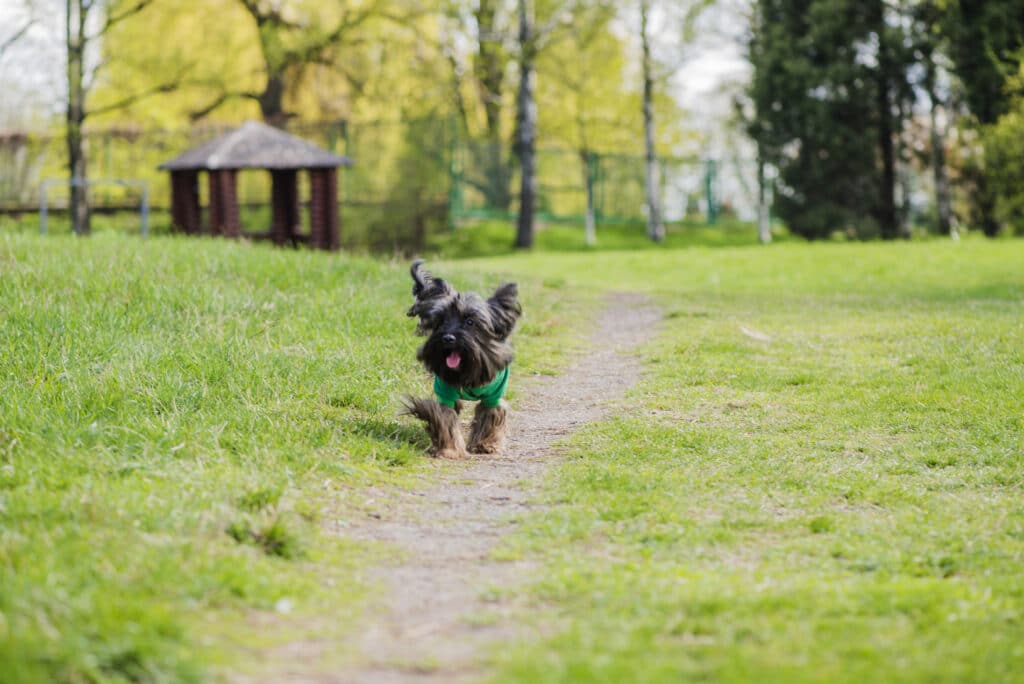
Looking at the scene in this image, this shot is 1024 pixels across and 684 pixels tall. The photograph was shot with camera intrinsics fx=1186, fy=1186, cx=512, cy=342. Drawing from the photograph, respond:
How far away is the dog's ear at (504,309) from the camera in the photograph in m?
8.16

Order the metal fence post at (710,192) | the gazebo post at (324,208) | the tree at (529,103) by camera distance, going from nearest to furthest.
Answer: the gazebo post at (324,208)
the tree at (529,103)
the metal fence post at (710,192)

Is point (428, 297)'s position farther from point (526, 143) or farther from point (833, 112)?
point (833, 112)

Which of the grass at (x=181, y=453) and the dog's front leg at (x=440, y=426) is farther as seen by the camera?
the dog's front leg at (x=440, y=426)

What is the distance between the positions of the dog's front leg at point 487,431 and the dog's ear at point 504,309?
20.9 inches

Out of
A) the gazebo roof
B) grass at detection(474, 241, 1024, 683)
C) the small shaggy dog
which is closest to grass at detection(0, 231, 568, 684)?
the small shaggy dog

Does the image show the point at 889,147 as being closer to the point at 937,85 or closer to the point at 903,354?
the point at 937,85

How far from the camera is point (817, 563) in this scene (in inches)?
218

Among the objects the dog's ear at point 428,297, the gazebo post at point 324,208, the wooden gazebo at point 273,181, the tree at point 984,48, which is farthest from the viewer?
the tree at point 984,48

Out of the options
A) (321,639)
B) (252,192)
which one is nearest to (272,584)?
(321,639)

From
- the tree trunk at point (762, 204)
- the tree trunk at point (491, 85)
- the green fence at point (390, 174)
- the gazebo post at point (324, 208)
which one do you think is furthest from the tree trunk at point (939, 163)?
the gazebo post at point (324, 208)

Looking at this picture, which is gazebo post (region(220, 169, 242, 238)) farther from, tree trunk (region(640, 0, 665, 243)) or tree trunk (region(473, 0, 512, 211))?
tree trunk (region(640, 0, 665, 243))

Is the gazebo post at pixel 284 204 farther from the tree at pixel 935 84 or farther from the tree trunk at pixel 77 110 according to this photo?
the tree at pixel 935 84

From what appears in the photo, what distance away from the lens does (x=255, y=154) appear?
92.7ft

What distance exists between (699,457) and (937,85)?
29733mm
